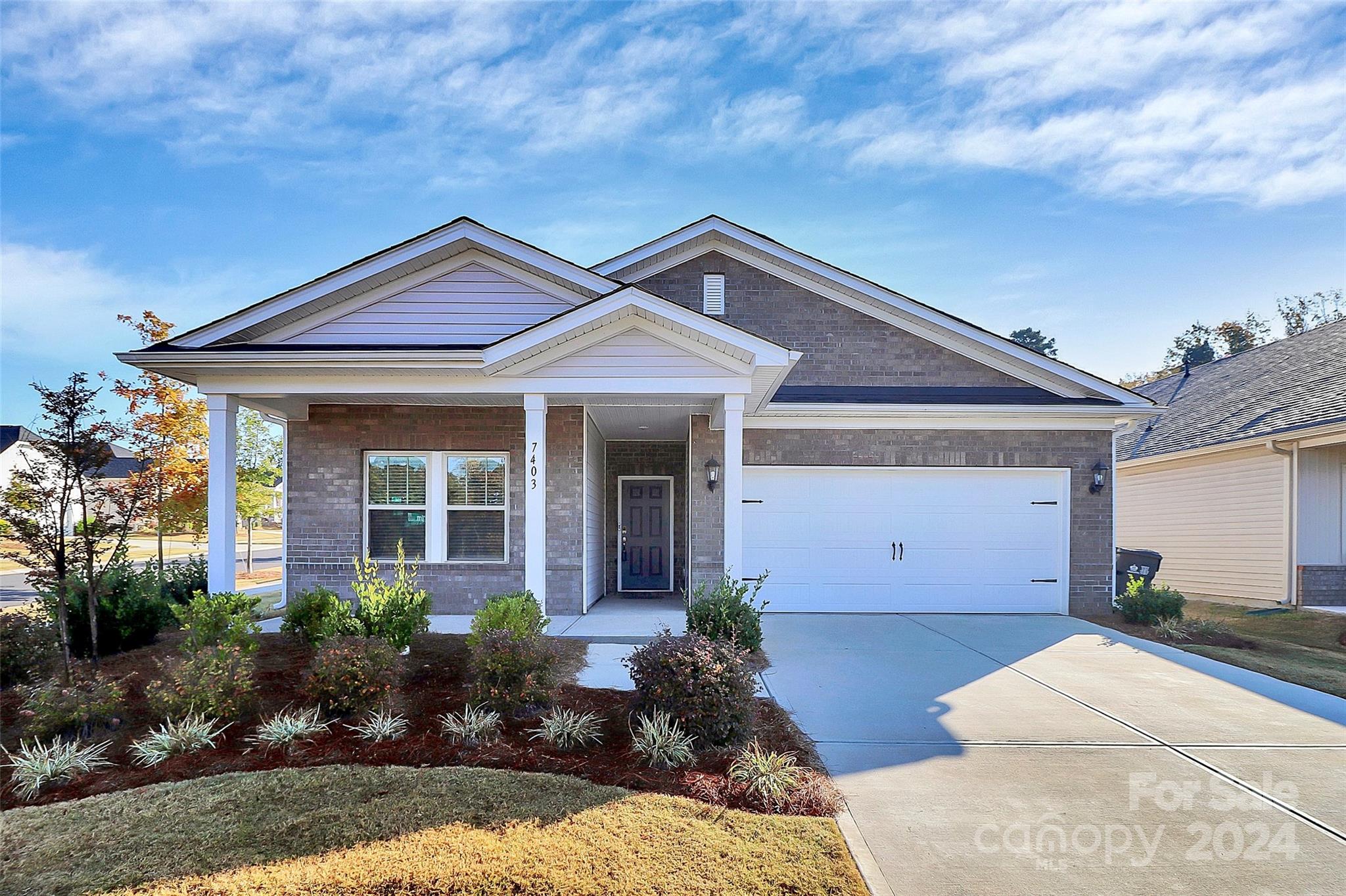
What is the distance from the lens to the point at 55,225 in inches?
363

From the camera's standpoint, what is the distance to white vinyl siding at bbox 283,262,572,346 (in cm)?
1000

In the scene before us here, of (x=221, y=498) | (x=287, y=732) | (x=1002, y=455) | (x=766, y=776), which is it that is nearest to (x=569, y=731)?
(x=766, y=776)

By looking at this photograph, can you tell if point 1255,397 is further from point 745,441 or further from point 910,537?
point 745,441

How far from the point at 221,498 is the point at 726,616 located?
608 centimetres

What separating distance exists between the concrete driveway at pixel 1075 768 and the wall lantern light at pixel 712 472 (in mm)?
3225

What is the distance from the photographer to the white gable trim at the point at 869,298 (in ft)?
38.3

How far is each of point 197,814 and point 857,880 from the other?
11.3ft

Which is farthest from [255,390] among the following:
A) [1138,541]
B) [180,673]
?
[1138,541]

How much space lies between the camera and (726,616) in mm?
7727

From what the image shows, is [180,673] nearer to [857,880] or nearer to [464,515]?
[857,880]

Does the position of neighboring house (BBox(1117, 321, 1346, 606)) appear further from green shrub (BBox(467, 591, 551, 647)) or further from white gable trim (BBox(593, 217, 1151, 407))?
green shrub (BBox(467, 591, 551, 647))

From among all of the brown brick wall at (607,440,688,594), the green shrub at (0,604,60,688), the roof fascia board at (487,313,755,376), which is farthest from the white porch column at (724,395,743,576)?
the green shrub at (0,604,60,688)

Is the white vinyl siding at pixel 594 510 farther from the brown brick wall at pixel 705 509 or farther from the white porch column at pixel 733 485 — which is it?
the white porch column at pixel 733 485

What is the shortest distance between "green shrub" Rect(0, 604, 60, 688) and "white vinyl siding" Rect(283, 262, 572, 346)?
463cm
